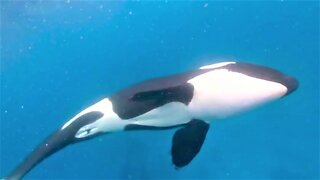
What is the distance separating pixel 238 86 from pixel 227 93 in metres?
0.11

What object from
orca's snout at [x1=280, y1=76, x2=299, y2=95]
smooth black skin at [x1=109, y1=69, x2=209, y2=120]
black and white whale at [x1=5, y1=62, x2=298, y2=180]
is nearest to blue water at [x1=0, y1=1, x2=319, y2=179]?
black and white whale at [x1=5, y1=62, x2=298, y2=180]

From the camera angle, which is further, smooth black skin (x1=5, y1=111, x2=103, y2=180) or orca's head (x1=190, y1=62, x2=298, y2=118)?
smooth black skin (x1=5, y1=111, x2=103, y2=180)

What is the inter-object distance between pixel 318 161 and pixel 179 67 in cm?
187

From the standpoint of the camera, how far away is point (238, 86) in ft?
12.4

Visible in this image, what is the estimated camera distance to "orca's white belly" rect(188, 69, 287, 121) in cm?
372

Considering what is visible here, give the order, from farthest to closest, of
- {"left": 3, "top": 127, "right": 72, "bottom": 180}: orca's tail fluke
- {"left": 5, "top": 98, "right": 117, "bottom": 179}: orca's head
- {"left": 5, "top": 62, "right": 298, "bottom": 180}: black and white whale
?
1. {"left": 5, "top": 98, "right": 117, "bottom": 179}: orca's head
2. {"left": 3, "top": 127, "right": 72, "bottom": 180}: orca's tail fluke
3. {"left": 5, "top": 62, "right": 298, "bottom": 180}: black and white whale

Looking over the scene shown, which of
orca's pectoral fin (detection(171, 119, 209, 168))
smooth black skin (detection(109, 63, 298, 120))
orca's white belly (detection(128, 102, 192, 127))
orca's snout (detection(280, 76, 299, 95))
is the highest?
smooth black skin (detection(109, 63, 298, 120))

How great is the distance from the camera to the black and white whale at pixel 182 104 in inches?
148

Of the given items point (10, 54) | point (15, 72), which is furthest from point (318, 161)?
point (10, 54)

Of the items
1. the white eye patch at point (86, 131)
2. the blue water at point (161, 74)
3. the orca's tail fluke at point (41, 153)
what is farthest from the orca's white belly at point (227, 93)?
the blue water at point (161, 74)

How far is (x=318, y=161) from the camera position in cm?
543

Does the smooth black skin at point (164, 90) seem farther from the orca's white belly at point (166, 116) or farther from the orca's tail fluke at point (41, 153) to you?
the orca's tail fluke at point (41, 153)

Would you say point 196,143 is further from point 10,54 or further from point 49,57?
point 10,54

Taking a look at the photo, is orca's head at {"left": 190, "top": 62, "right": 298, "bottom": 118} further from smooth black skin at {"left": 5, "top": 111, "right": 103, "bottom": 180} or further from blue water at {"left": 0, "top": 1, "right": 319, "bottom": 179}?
blue water at {"left": 0, "top": 1, "right": 319, "bottom": 179}
